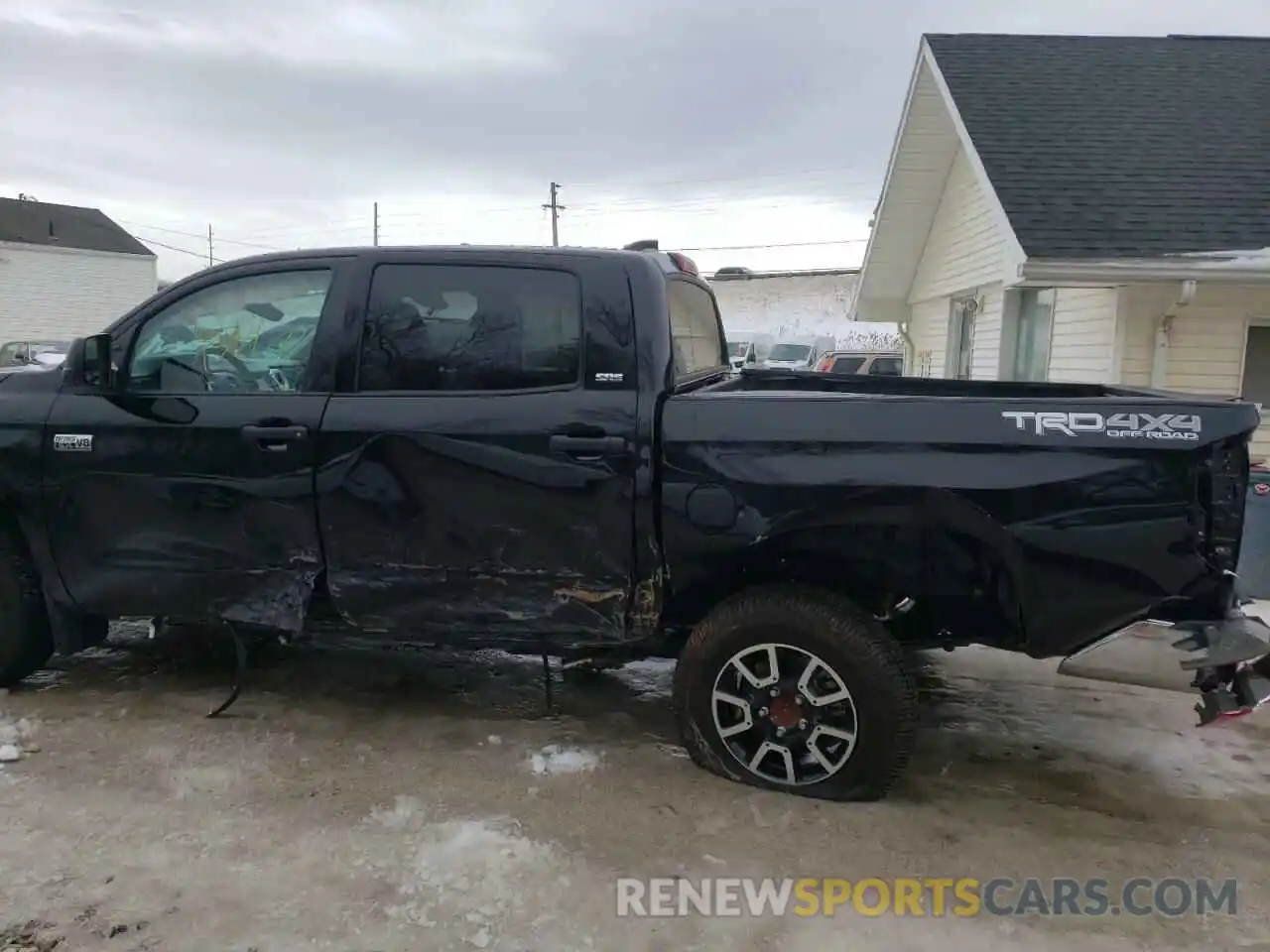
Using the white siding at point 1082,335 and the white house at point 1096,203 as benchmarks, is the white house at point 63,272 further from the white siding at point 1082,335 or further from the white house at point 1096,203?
the white siding at point 1082,335

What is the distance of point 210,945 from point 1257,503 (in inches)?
266

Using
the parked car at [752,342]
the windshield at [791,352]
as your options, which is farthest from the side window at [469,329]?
the parked car at [752,342]

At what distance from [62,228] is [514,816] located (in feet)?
143

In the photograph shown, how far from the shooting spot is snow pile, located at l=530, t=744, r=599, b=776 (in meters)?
3.78

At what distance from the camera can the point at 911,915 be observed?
9.50 ft

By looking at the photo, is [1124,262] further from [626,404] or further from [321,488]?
[321,488]

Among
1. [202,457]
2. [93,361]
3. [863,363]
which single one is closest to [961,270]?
[863,363]

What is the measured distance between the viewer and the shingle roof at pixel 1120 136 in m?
8.58

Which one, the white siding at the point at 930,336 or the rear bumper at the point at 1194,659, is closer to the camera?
the rear bumper at the point at 1194,659

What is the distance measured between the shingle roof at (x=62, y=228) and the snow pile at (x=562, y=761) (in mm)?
40817

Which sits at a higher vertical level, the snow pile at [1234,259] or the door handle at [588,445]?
the snow pile at [1234,259]

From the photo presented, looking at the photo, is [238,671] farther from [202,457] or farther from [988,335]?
[988,335]

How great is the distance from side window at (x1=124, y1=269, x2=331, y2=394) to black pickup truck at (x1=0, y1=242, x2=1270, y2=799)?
0.01 meters

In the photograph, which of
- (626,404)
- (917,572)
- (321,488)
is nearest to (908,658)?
(917,572)
